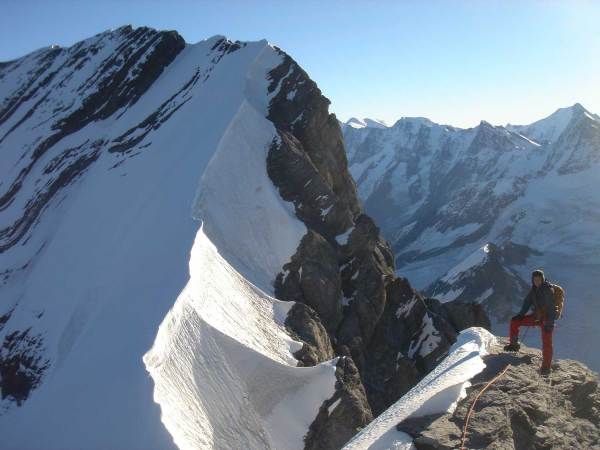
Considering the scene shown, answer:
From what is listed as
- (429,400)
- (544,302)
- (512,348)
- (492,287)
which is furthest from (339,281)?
(492,287)

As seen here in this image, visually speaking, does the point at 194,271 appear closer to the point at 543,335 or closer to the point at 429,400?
the point at 543,335

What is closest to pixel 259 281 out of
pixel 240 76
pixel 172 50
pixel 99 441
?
pixel 99 441

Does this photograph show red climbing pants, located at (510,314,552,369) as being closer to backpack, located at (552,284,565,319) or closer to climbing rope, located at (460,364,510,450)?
backpack, located at (552,284,565,319)

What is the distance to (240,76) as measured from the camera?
159ft

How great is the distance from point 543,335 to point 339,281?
2321 cm

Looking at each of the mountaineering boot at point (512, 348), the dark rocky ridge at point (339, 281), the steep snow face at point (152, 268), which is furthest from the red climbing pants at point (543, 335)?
the dark rocky ridge at point (339, 281)

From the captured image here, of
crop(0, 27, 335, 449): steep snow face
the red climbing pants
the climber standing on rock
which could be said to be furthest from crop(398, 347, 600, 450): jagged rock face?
crop(0, 27, 335, 449): steep snow face

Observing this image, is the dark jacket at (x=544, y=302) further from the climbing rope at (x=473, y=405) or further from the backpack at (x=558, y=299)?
the climbing rope at (x=473, y=405)

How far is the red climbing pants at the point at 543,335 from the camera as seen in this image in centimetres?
1213

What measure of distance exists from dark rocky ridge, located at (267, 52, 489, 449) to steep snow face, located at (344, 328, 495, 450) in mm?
13989

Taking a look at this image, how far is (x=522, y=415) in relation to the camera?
9.93m

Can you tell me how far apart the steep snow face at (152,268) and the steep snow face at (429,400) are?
24.1ft

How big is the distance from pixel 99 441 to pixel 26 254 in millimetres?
27977

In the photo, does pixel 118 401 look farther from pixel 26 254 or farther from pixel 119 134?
pixel 119 134
